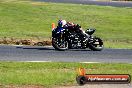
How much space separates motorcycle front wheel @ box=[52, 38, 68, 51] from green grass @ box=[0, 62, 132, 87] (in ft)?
13.7

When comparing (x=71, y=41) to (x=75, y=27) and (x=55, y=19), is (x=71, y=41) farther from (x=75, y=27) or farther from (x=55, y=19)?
(x=55, y=19)

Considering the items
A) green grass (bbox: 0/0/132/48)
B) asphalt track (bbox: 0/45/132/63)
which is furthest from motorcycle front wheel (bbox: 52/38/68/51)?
green grass (bbox: 0/0/132/48)

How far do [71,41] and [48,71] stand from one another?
22.2ft

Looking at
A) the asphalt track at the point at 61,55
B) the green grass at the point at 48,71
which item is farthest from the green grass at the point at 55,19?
the green grass at the point at 48,71

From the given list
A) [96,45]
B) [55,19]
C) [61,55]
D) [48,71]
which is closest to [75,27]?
[96,45]

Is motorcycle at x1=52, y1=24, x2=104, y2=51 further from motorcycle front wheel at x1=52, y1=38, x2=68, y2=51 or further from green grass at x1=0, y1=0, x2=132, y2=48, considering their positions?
green grass at x1=0, y1=0, x2=132, y2=48

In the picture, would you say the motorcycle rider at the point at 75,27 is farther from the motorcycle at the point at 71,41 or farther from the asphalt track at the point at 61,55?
the asphalt track at the point at 61,55

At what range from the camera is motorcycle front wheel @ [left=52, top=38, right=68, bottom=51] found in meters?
22.1

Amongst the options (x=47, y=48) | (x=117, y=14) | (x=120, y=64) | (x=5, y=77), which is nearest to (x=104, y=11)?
(x=117, y=14)

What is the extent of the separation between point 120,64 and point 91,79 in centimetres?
752

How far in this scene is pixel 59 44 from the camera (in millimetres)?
22188

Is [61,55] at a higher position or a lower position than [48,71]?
lower

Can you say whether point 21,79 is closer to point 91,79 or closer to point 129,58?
point 91,79

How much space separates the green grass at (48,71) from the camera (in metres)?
14.0
